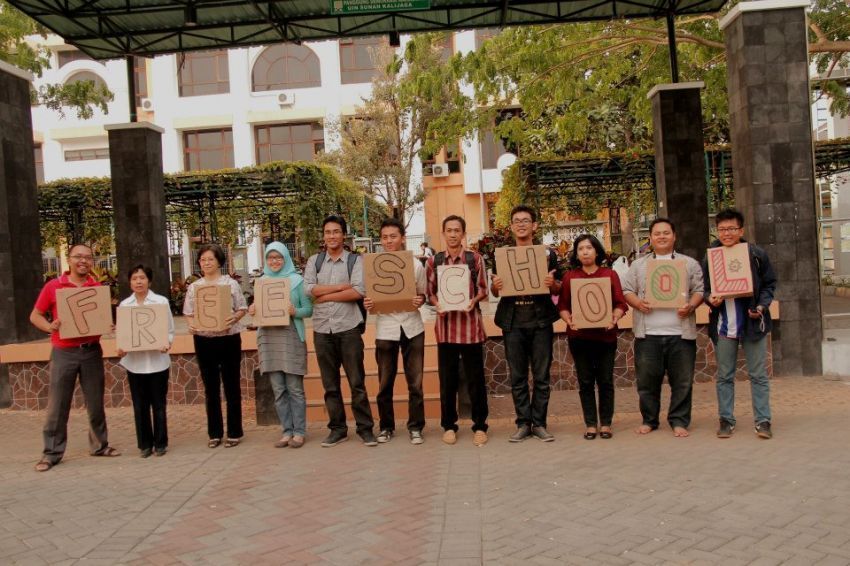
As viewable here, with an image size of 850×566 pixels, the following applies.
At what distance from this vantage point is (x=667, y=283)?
21.9 ft

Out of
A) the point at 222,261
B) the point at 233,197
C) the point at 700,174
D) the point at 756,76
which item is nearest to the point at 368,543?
the point at 222,261

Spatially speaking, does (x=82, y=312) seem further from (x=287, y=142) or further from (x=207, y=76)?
(x=207, y=76)

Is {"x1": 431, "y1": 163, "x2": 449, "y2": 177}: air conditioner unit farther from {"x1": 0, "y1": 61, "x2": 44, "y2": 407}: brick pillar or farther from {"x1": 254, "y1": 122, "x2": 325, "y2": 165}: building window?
{"x1": 0, "y1": 61, "x2": 44, "y2": 407}: brick pillar

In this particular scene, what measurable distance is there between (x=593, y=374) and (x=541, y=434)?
28.3 inches

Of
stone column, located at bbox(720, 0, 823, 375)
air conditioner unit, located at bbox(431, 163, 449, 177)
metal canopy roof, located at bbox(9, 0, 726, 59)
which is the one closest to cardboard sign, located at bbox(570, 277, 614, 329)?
stone column, located at bbox(720, 0, 823, 375)

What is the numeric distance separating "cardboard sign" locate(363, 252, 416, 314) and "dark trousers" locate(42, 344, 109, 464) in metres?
2.62

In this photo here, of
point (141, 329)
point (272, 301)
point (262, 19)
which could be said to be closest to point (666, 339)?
point (272, 301)

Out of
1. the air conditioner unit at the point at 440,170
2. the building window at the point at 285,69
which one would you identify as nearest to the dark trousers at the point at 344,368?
the air conditioner unit at the point at 440,170

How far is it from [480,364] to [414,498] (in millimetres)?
1840

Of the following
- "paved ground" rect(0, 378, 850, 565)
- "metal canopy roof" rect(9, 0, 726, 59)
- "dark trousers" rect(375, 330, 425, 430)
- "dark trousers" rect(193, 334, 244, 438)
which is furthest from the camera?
"metal canopy roof" rect(9, 0, 726, 59)

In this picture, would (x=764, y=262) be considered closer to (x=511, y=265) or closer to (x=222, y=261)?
(x=511, y=265)

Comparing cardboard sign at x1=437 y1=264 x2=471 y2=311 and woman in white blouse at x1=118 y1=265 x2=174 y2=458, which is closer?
cardboard sign at x1=437 y1=264 x2=471 y2=311

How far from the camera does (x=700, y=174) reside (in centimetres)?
1098

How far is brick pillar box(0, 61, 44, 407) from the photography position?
9.72 m
